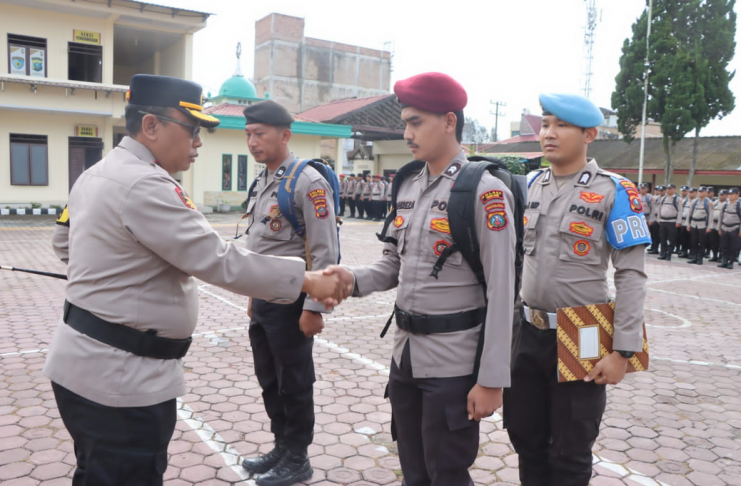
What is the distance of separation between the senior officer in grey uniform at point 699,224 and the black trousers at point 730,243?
527 millimetres

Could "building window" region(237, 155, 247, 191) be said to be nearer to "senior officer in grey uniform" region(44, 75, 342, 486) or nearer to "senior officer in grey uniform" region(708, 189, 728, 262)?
"senior officer in grey uniform" region(708, 189, 728, 262)

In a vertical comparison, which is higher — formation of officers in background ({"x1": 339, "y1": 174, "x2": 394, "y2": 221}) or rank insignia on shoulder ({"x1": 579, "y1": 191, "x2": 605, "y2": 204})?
rank insignia on shoulder ({"x1": 579, "y1": 191, "x2": 605, "y2": 204})

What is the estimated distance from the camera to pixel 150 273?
2.12 m

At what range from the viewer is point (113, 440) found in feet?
6.83

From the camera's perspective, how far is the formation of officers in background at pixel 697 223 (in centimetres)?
1426

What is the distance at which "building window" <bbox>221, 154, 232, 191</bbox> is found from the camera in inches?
1016

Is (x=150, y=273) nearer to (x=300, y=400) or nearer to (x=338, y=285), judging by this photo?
(x=338, y=285)

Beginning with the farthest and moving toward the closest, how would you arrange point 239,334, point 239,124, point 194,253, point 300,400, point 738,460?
1. point 239,124
2. point 239,334
3. point 738,460
4. point 300,400
5. point 194,253

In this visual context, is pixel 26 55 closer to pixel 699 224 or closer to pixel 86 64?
pixel 86 64

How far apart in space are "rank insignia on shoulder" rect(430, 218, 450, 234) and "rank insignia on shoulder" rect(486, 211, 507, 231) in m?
0.19

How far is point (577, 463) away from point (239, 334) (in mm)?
4659

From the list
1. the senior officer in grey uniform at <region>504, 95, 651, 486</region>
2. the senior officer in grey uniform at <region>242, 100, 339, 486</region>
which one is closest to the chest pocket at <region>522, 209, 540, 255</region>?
the senior officer in grey uniform at <region>504, 95, 651, 486</region>

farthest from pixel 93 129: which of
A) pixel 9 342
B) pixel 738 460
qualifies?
pixel 738 460

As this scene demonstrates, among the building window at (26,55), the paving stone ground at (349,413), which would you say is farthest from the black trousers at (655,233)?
the building window at (26,55)
